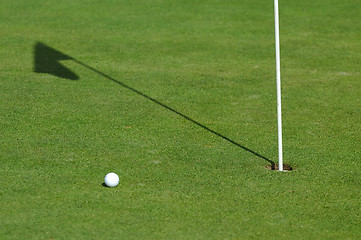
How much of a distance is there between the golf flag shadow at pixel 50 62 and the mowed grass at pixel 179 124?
210 mm

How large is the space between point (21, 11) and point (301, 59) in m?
8.77

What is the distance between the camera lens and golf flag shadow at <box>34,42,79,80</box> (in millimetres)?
14250

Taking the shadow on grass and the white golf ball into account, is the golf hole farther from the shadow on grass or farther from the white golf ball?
the white golf ball

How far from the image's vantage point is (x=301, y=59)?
15547 millimetres

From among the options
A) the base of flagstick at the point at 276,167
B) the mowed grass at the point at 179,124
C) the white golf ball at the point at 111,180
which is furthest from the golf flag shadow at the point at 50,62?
the base of flagstick at the point at 276,167

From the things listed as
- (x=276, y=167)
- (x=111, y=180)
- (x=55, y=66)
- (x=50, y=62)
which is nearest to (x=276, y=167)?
(x=276, y=167)

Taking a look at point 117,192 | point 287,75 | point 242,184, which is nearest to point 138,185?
point 117,192

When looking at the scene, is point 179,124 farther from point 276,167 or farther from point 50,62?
point 50,62

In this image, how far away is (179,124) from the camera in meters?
Result: 11.4

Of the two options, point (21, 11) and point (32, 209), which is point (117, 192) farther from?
point (21, 11)

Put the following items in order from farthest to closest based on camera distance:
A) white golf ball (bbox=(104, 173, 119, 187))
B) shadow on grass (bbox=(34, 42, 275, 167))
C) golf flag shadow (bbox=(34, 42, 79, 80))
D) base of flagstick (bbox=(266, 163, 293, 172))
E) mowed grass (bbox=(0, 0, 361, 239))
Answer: golf flag shadow (bbox=(34, 42, 79, 80)) < shadow on grass (bbox=(34, 42, 275, 167)) < base of flagstick (bbox=(266, 163, 293, 172)) < white golf ball (bbox=(104, 173, 119, 187)) < mowed grass (bbox=(0, 0, 361, 239))

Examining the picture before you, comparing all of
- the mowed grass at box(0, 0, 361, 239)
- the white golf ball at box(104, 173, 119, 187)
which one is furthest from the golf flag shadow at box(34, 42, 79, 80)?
the white golf ball at box(104, 173, 119, 187)

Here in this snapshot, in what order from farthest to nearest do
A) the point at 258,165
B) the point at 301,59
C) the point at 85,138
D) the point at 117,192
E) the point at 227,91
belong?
the point at 301,59 → the point at 227,91 → the point at 85,138 → the point at 258,165 → the point at 117,192

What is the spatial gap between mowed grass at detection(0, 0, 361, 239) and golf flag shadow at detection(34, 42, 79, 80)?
0.69 ft
